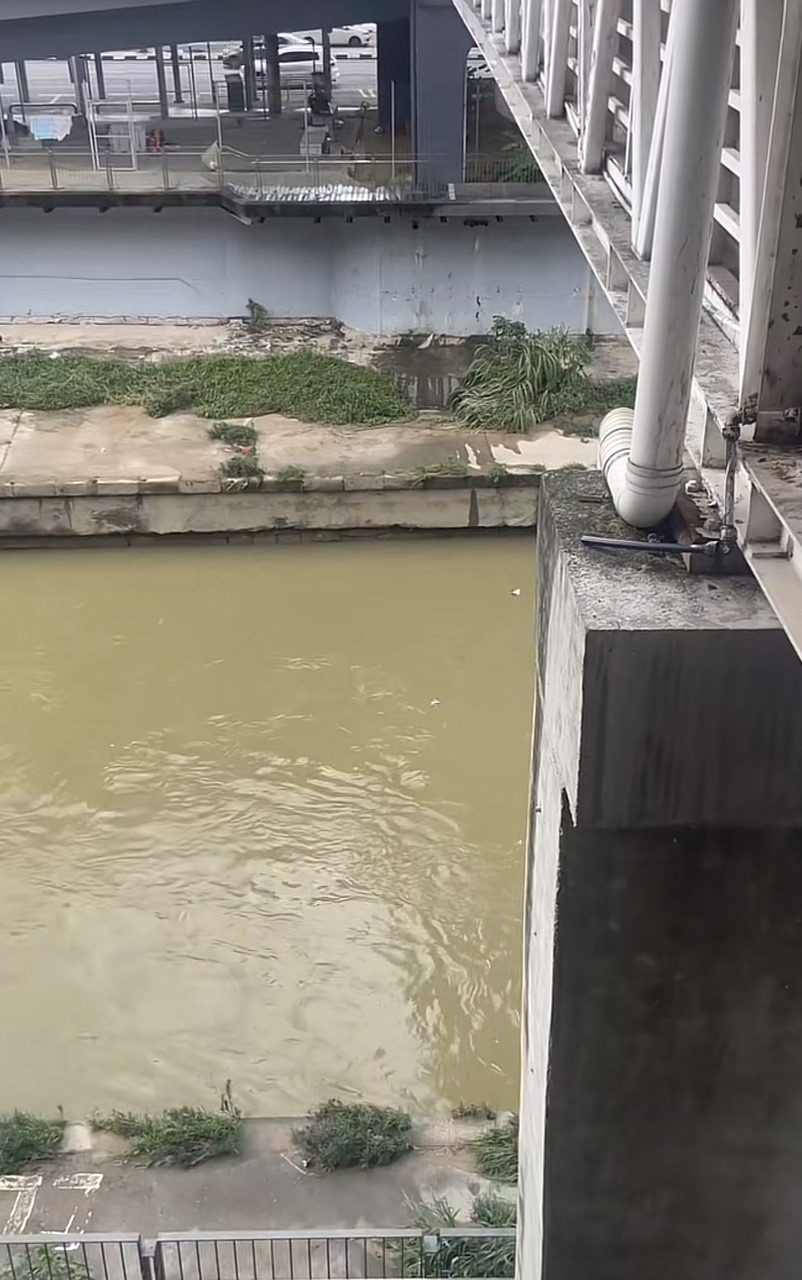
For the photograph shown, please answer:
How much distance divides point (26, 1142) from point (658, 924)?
3.55 m

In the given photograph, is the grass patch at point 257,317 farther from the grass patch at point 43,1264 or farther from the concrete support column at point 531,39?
the grass patch at point 43,1264

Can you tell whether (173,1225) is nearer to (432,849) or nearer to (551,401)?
(432,849)

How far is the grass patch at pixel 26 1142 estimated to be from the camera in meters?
5.20

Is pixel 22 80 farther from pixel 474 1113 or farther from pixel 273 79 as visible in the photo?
pixel 474 1113

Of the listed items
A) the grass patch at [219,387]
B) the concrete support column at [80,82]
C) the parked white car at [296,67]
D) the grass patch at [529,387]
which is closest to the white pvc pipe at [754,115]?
the grass patch at [529,387]

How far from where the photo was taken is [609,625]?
2.52 m

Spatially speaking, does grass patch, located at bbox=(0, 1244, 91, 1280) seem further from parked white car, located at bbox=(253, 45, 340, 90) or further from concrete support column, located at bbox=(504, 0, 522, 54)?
parked white car, located at bbox=(253, 45, 340, 90)

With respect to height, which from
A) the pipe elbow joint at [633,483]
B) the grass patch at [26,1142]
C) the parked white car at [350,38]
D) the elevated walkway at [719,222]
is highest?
the elevated walkway at [719,222]

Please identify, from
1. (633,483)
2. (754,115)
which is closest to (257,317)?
(633,483)

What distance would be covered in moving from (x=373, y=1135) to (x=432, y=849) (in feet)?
8.57

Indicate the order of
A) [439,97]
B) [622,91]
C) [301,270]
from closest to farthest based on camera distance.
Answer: [622,91] → [439,97] → [301,270]

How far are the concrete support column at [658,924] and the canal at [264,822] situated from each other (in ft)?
8.35

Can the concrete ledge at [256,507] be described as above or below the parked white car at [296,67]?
below

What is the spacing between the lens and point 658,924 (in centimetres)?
288
